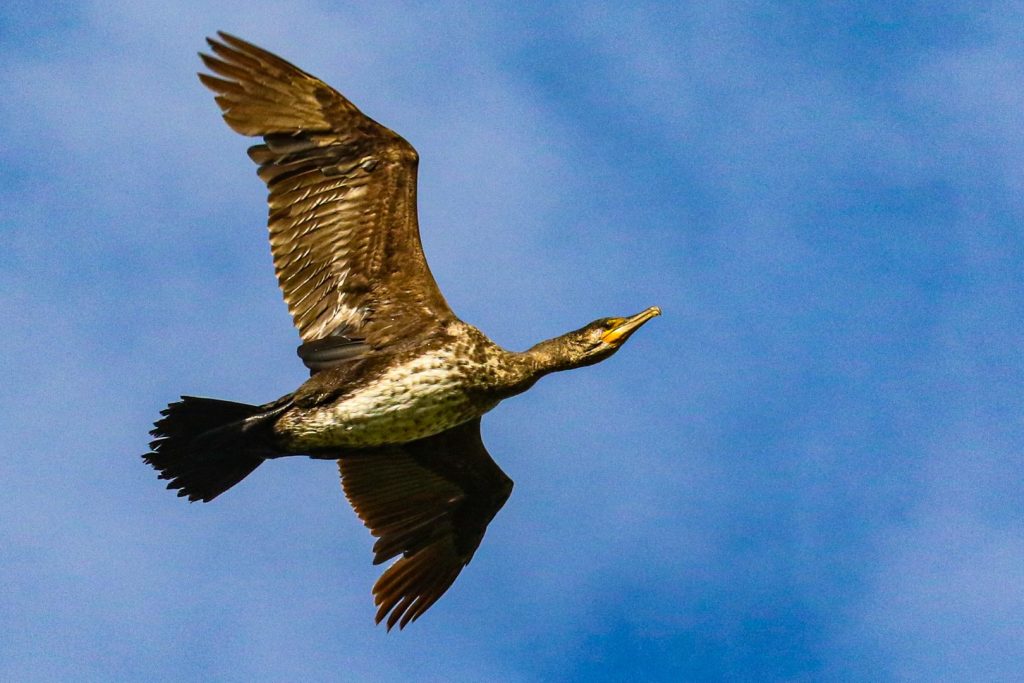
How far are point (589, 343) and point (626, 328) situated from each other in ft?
0.93

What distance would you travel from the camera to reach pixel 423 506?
12477 mm

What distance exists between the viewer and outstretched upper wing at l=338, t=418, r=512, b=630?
12344 mm

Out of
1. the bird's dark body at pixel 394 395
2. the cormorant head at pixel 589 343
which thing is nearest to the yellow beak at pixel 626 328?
the cormorant head at pixel 589 343

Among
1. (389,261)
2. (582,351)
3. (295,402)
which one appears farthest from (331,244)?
(582,351)

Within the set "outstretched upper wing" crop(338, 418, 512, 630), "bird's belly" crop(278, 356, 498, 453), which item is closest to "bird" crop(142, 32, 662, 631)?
"bird's belly" crop(278, 356, 498, 453)

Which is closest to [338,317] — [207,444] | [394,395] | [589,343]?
[394,395]

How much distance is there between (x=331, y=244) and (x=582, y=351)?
1831mm

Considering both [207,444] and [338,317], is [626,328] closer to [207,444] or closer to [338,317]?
[338,317]

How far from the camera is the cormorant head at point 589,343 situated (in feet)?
37.7

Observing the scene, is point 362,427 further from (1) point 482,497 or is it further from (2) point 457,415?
(1) point 482,497

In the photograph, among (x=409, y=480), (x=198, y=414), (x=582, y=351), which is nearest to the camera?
(x=198, y=414)

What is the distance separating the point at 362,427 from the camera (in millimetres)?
10945

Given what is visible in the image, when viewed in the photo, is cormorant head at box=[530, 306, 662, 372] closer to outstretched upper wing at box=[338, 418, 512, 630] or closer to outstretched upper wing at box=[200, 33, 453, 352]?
outstretched upper wing at box=[200, 33, 453, 352]

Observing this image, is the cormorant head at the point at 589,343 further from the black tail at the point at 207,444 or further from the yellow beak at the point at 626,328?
the black tail at the point at 207,444
